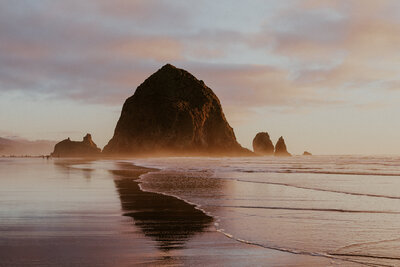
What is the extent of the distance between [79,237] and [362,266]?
529 cm

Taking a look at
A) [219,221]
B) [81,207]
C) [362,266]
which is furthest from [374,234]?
[81,207]

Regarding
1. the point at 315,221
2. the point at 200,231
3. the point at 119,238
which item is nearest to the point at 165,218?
the point at 200,231

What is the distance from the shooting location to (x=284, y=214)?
11.6 metres

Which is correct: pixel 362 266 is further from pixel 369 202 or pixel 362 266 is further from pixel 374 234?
pixel 369 202

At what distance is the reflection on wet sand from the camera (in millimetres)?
8445

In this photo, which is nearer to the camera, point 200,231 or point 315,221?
point 200,231

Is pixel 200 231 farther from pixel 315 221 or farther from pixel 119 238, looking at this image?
pixel 315 221

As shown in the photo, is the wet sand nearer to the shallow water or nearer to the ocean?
the ocean

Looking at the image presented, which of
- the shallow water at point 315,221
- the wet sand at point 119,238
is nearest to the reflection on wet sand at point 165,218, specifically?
the wet sand at point 119,238

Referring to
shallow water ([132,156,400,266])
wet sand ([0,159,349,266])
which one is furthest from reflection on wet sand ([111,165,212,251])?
shallow water ([132,156,400,266])

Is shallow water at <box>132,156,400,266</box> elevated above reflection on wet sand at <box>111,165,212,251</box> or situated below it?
above

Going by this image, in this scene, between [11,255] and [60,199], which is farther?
[60,199]

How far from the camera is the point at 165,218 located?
1100cm

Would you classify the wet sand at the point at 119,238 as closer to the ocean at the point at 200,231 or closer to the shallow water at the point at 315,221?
the ocean at the point at 200,231
